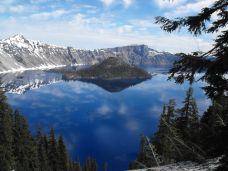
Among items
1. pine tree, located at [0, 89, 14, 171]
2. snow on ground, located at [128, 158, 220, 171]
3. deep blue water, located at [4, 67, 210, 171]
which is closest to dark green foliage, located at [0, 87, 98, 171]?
A: pine tree, located at [0, 89, 14, 171]

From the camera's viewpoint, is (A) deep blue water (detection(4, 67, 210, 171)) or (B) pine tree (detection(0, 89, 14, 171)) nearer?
(B) pine tree (detection(0, 89, 14, 171))

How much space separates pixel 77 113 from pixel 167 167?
16453cm

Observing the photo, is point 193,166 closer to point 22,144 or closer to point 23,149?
point 22,144

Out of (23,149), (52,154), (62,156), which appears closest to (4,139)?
(23,149)

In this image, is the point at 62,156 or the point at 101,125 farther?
the point at 101,125

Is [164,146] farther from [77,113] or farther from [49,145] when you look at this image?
[77,113]

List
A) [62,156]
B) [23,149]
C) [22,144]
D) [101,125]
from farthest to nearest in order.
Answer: [101,125] → [62,156] → [23,149] → [22,144]

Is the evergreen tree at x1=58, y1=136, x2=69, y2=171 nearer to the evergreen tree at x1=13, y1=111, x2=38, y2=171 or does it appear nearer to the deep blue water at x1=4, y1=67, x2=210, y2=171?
the evergreen tree at x1=13, y1=111, x2=38, y2=171

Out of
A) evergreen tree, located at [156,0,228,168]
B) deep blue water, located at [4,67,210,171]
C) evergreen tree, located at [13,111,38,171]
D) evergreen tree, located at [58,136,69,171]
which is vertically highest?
evergreen tree, located at [156,0,228,168]

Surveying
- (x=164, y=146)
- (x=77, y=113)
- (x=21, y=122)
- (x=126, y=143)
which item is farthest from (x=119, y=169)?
(x=77, y=113)

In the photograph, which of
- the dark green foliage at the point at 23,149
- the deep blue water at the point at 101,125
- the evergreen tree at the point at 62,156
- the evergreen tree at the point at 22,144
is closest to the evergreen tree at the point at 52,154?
the dark green foliage at the point at 23,149

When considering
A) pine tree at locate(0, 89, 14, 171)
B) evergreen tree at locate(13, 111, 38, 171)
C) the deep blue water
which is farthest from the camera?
the deep blue water

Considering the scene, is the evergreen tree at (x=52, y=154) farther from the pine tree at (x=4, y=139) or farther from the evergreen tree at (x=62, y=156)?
the pine tree at (x=4, y=139)

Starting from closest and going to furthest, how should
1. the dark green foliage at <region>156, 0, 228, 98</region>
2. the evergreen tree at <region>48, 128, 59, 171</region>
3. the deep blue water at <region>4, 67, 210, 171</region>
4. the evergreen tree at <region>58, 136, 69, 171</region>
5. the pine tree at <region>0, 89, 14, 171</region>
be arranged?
1. the dark green foliage at <region>156, 0, 228, 98</region>
2. the pine tree at <region>0, 89, 14, 171</region>
3. the evergreen tree at <region>48, 128, 59, 171</region>
4. the evergreen tree at <region>58, 136, 69, 171</region>
5. the deep blue water at <region>4, 67, 210, 171</region>
